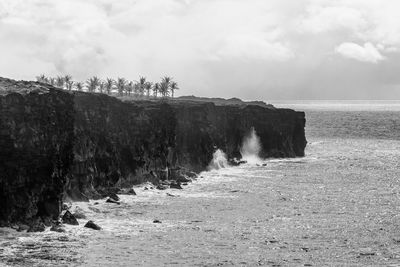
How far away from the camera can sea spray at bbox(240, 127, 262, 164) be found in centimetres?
12800

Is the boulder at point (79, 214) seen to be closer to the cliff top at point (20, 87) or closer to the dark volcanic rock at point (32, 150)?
the dark volcanic rock at point (32, 150)

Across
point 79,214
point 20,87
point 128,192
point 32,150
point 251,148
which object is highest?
point 20,87

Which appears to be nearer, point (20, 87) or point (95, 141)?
point (20, 87)

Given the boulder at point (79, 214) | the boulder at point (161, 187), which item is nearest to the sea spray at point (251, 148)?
the boulder at point (161, 187)

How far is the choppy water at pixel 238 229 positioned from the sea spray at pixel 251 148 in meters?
39.9

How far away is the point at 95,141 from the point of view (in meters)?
74.1

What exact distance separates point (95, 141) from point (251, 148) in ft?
207

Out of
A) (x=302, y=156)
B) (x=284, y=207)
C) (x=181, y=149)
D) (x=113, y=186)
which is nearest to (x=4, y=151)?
(x=113, y=186)

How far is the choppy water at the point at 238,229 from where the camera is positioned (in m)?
40.2

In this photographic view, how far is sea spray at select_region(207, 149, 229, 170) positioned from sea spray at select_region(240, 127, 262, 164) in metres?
12.3

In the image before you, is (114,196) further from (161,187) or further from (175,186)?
(175,186)

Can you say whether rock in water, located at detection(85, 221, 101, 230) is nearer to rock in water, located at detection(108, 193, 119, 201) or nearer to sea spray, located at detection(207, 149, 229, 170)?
rock in water, located at detection(108, 193, 119, 201)

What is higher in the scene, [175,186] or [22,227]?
[22,227]

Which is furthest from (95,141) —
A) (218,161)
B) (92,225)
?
(218,161)
